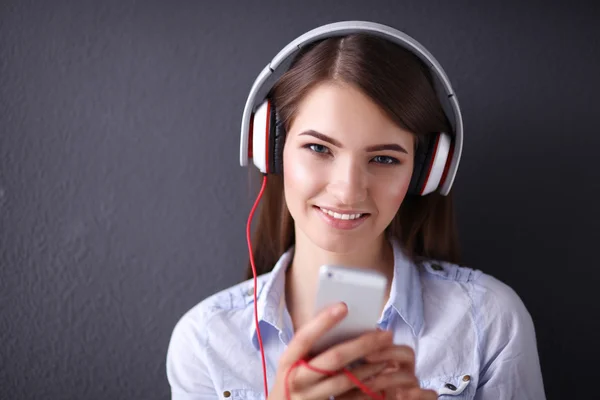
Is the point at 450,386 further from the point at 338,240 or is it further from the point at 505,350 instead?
the point at 338,240

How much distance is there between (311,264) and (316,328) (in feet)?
1.41

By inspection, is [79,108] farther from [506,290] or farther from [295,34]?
[506,290]

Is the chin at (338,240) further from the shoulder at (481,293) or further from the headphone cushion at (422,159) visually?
the shoulder at (481,293)

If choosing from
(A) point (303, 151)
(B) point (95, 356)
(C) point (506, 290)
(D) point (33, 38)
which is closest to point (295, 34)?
(A) point (303, 151)

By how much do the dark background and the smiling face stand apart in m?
0.35

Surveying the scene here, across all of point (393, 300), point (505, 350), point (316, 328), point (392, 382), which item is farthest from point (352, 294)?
point (505, 350)

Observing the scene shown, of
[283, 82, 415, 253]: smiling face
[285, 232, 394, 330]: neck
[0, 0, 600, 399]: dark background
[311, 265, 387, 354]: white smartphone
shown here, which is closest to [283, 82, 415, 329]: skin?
[283, 82, 415, 253]: smiling face

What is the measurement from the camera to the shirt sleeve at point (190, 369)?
122 cm

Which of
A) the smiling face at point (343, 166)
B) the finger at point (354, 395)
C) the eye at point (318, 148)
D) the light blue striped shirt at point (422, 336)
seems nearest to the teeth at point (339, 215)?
the smiling face at point (343, 166)

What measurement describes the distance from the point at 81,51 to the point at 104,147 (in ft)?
0.79

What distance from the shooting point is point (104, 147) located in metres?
1.37

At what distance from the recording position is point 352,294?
83cm

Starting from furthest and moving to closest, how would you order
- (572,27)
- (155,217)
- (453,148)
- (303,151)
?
(155,217) → (572,27) → (453,148) → (303,151)

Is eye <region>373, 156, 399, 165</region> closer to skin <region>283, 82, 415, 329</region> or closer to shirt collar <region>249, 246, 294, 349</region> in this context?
skin <region>283, 82, 415, 329</region>
